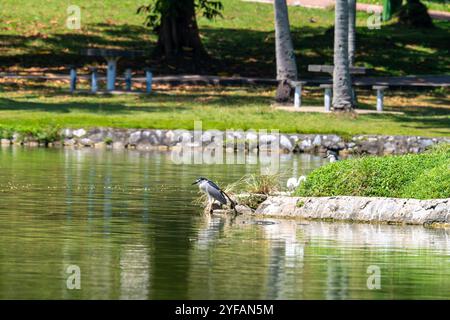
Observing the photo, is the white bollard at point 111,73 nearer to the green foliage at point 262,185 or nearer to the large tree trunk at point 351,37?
the large tree trunk at point 351,37

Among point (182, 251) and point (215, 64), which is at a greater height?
point (215, 64)

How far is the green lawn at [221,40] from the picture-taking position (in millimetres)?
52156

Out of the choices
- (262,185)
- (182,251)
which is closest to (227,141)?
(262,185)

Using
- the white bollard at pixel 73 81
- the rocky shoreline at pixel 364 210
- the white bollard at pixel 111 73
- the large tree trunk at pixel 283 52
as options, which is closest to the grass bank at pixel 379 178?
the rocky shoreline at pixel 364 210

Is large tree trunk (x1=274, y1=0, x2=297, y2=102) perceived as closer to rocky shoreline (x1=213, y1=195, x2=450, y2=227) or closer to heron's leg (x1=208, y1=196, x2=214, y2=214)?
heron's leg (x1=208, y1=196, x2=214, y2=214)

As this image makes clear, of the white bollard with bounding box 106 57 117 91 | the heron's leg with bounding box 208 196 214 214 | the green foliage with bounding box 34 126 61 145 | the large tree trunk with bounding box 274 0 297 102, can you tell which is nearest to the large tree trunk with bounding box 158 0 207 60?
the white bollard with bounding box 106 57 117 91

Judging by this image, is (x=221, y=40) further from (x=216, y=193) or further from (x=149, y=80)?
(x=216, y=193)

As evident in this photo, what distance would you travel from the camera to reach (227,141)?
36844 millimetres

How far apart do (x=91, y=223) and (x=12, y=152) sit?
13.6m

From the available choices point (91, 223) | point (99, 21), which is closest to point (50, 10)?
point (99, 21)

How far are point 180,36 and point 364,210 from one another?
102 feet

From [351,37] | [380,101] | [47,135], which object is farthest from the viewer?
[351,37]

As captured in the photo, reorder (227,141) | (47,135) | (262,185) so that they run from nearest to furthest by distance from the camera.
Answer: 1. (262,185)
2. (227,141)
3. (47,135)
